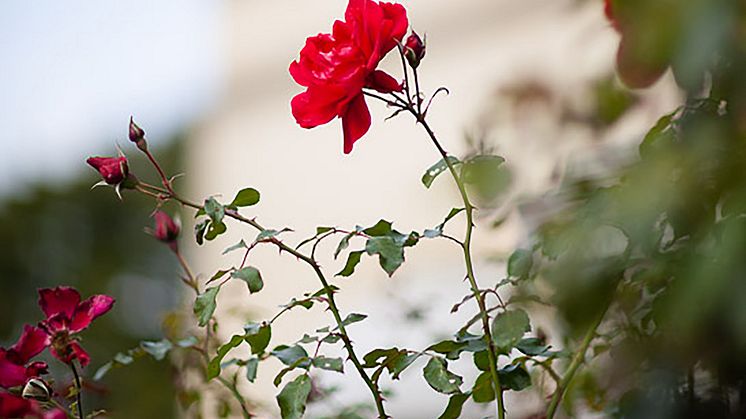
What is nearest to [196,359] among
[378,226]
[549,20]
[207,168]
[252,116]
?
[378,226]

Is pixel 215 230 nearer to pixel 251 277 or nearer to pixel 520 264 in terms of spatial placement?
pixel 251 277

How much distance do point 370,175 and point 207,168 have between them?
2.23 ft

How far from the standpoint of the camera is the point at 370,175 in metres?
2.14

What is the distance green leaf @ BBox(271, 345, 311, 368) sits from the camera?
1.70 feet

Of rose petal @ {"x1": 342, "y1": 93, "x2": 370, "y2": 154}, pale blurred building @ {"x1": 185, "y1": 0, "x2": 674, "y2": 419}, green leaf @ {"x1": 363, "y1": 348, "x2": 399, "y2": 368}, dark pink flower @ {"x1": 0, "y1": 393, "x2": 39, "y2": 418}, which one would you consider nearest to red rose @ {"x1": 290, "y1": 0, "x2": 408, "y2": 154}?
rose petal @ {"x1": 342, "y1": 93, "x2": 370, "y2": 154}

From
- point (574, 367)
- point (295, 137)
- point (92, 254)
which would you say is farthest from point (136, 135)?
point (92, 254)

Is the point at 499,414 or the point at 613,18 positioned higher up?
the point at 613,18

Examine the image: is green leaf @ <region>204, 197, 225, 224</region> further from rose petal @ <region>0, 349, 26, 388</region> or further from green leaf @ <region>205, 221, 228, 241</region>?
rose petal @ <region>0, 349, 26, 388</region>

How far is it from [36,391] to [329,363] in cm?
14

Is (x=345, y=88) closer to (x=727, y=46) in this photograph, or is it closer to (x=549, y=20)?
(x=727, y=46)

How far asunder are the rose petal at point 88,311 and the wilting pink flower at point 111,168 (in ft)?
0.20

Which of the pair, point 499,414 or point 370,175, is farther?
point 370,175

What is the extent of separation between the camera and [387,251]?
0.48 meters

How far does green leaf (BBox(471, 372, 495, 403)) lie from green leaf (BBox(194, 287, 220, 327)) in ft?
0.45
